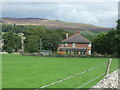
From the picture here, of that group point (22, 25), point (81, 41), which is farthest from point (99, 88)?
point (22, 25)

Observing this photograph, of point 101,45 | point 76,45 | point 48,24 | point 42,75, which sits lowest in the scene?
point 42,75

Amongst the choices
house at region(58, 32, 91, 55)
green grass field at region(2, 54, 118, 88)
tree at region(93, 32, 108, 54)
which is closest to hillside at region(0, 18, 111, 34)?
house at region(58, 32, 91, 55)

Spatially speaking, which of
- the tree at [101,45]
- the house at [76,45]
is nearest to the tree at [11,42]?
the house at [76,45]

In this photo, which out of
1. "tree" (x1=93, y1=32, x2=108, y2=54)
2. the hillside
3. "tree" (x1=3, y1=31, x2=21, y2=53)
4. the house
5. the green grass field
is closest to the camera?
the green grass field

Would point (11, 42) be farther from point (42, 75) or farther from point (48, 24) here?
point (48, 24)

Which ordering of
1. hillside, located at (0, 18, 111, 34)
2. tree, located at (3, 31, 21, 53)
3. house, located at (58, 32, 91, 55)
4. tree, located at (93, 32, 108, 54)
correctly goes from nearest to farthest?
1. tree, located at (93, 32, 108, 54)
2. house, located at (58, 32, 91, 55)
3. tree, located at (3, 31, 21, 53)
4. hillside, located at (0, 18, 111, 34)

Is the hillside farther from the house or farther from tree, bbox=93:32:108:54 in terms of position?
tree, bbox=93:32:108:54

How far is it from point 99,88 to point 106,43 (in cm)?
4581

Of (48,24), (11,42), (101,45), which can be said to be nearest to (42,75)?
(101,45)

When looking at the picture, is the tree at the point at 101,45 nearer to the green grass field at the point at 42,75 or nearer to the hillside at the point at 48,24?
the green grass field at the point at 42,75

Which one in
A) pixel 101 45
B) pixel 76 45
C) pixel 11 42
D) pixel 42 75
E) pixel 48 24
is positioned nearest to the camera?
pixel 42 75

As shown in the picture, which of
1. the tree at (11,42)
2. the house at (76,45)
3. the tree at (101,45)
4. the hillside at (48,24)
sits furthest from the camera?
the hillside at (48,24)

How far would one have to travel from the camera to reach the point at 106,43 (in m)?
48.5

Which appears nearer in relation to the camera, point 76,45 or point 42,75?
point 42,75
